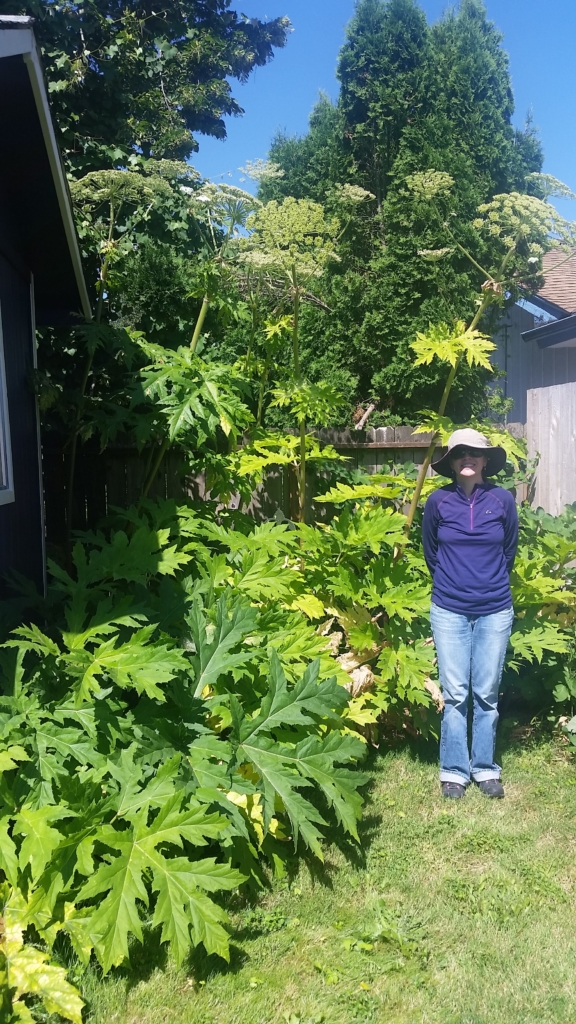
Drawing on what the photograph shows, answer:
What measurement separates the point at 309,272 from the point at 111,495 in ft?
10.6

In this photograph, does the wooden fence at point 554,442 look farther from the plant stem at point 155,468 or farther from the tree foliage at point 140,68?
the tree foliage at point 140,68

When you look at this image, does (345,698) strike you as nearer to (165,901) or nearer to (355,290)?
(165,901)

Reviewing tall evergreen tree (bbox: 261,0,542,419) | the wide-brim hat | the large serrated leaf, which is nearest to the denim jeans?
the wide-brim hat

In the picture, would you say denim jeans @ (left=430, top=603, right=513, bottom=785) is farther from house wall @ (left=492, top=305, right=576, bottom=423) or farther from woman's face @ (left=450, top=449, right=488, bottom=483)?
house wall @ (left=492, top=305, right=576, bottom=423)

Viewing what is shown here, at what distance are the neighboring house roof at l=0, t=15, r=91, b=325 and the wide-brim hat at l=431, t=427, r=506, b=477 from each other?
2541 mm

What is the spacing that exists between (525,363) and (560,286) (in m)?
1.65

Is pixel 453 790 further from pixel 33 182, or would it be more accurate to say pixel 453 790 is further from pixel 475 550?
pixel 33 182

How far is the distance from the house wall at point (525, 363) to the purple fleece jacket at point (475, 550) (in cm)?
723

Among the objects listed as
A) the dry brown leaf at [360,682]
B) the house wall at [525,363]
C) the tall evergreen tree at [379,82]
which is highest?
the tall evergreen tree at [379,82]

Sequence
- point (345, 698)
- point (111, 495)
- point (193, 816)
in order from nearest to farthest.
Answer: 1. point (193, 816)
2. point (345, 698)
3. point (111, 495)

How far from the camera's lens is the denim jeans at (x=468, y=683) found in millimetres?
3721

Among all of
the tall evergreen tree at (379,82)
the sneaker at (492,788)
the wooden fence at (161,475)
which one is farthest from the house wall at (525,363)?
the sneaker at (492,788)

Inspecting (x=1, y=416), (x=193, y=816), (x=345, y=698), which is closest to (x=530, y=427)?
(x=345, y=698)

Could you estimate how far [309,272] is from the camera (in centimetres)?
446
